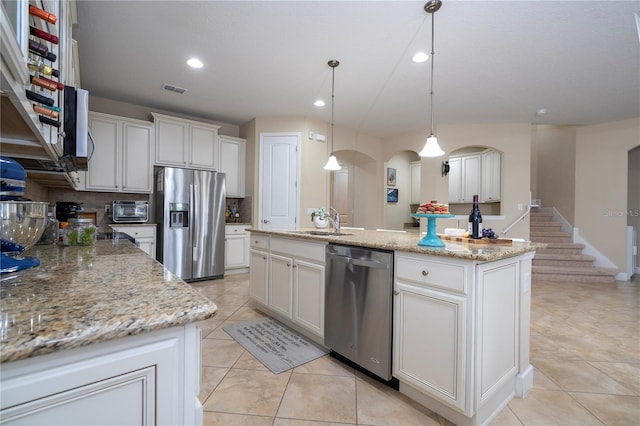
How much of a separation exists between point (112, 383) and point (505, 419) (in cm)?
184

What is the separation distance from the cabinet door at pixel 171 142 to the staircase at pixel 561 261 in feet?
19.6

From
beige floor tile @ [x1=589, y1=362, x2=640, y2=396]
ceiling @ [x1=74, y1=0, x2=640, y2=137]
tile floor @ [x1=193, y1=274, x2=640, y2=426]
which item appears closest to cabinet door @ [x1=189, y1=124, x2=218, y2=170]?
ceiling @ [x1=74, y1=0, x2=640, y2=137]

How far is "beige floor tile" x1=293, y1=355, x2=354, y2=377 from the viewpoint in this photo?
6.23ft

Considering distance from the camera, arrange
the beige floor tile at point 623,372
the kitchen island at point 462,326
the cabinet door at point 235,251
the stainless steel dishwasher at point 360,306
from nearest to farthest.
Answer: the kitchen island at point 462,326 < the stainless steel dishwasher at point 360,306 < the beige floor tile at point 623,372 < the cabinet door at point 235,251

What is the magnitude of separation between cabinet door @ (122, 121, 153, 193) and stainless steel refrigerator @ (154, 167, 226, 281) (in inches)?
6.6

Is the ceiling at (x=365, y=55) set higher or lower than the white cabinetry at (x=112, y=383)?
higher

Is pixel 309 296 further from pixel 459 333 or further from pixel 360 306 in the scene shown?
pixel 459 333

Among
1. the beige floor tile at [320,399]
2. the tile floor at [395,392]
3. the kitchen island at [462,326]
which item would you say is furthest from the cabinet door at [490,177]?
the beige floor tile at [320,399]

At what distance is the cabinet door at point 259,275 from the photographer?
2805 mm

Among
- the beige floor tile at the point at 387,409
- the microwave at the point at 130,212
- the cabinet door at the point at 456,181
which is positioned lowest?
the beige floor tile at the point at 387,409

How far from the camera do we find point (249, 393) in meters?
1.66

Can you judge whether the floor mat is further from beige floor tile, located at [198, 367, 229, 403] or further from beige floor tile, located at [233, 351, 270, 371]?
beige floor tile, located at [198, 367, 229, 403]

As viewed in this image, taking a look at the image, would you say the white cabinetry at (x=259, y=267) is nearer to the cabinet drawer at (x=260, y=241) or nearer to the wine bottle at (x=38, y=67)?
the cabinet drawer at (x=260, y=241)

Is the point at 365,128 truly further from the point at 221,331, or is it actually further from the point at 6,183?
the point at 6,183
